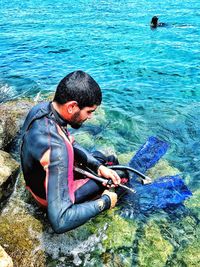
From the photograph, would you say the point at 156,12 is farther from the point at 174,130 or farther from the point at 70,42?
the point at 174,130

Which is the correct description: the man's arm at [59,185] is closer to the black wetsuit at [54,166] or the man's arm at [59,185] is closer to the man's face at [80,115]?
the black wetsuit at [54,166]

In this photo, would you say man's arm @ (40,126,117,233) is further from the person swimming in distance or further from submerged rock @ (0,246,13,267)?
the person swimming in distance

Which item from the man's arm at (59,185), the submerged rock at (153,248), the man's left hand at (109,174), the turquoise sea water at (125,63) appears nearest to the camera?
A: the man's arm at (59,185)

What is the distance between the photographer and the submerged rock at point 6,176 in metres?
4.67

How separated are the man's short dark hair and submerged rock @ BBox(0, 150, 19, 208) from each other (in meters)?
1.73

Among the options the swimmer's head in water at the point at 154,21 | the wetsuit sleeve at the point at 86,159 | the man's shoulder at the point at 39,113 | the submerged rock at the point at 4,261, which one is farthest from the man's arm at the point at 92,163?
the swimmer's head in water at the point at 154,21

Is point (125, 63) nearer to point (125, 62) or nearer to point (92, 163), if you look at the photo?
point (125, 62)

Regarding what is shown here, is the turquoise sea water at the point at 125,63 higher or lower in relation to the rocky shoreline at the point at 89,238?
lower

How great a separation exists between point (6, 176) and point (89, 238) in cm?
141

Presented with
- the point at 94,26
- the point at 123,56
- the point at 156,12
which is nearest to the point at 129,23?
the point at 94,26

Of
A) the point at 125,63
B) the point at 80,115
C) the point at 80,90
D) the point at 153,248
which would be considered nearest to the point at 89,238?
the point at 153,248

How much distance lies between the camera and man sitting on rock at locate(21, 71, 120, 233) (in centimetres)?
344

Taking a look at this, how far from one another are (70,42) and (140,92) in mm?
7178

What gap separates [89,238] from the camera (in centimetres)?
435
